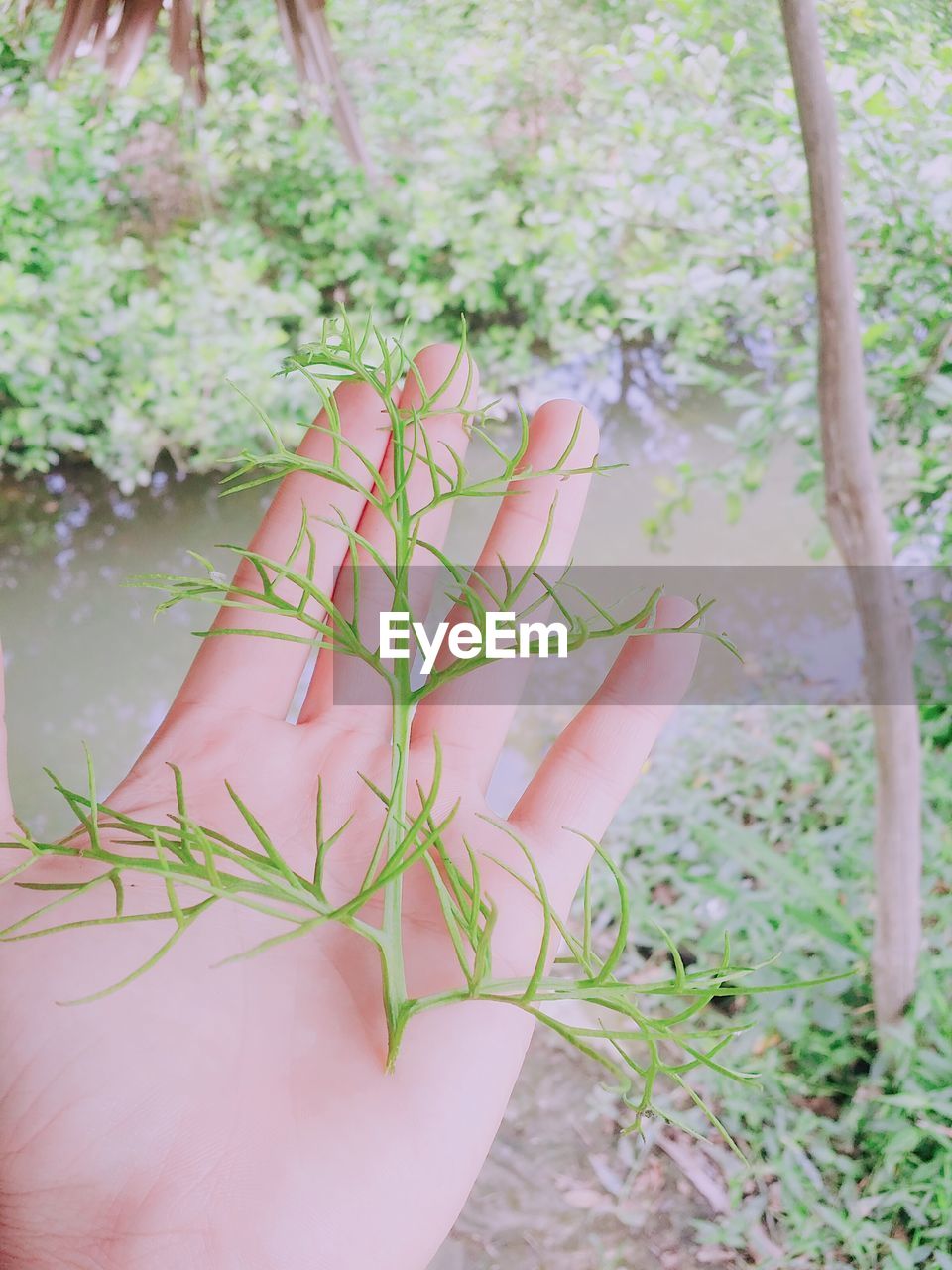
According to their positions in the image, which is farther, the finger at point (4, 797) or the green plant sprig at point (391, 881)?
the finger at point (4, 797)

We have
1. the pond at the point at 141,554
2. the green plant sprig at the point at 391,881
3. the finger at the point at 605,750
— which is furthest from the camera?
the pond at the point at 141,554

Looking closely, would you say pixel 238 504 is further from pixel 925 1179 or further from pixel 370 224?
pixel 925 1179

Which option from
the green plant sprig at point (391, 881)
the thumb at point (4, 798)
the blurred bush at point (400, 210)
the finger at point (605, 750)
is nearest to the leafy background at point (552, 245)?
the blurred bush at point (400, 210)

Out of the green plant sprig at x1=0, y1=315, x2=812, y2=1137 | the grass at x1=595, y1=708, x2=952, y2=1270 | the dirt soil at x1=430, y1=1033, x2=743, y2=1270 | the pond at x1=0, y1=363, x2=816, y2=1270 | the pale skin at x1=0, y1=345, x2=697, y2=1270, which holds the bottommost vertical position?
the dirt soil at x1=430, y1=1033, x2=743, y2=1270

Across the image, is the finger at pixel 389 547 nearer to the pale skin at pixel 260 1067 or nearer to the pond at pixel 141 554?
the pale skin at pixel 260 1067

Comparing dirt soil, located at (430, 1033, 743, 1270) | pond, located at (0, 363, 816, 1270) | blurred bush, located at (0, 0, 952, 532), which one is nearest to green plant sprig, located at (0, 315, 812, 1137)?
dirt soil, located at (430, 1033, 743, 1270)

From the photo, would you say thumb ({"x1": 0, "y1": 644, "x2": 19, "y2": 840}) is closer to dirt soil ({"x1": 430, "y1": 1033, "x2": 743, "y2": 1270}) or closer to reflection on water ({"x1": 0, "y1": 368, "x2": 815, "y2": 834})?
dirt soil ({"x1": 430, "y1": 1033, "x2": 743, "y2": 1270})
